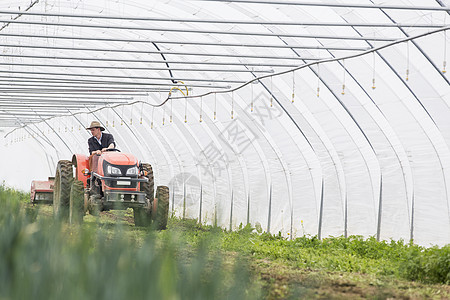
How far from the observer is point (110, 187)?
11422mm

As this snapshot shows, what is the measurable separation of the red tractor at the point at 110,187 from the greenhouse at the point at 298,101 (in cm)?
254

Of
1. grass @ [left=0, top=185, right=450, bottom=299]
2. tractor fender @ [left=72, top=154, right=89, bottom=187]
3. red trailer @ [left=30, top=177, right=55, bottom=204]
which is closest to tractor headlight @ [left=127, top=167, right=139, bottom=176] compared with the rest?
tractor fender @ [left=72, top=154, right=89, bottom=187]

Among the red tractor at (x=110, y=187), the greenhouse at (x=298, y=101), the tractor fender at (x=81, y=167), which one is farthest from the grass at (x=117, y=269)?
the greenhouse at (x=298, y=101)

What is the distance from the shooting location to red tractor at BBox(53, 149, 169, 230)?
11320 millimetres

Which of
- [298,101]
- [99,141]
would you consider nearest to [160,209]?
[99,141]

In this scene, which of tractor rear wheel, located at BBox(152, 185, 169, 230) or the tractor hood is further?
tractor rear wheel, located at BBox(152, 185, 169, 230)

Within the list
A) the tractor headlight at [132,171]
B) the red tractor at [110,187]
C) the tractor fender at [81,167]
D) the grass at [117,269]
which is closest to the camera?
the grass at [117,269]

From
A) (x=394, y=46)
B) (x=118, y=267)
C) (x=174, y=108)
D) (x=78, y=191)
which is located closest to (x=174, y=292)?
(x=118, y=267)

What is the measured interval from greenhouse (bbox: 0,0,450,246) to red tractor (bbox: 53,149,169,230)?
8.34 feet

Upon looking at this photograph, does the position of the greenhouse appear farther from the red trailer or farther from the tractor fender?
the red trailer

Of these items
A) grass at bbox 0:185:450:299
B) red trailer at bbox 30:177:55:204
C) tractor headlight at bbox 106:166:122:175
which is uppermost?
tractor headlight at bbox 106:166:122:175

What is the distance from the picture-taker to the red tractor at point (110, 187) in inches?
446

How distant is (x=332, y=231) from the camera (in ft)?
48.2

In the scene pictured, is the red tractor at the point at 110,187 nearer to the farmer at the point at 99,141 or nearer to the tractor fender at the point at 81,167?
the tractor fender at the point at 81,167
